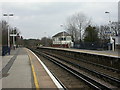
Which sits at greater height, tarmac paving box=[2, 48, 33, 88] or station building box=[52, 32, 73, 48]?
station building box=[52, 32, 73, 48]

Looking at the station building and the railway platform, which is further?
the station building

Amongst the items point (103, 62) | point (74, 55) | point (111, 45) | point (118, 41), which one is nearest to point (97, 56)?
point (103, 62)

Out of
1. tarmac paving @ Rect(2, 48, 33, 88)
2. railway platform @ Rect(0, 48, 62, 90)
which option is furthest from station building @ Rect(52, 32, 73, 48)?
railway platform @ Rect(0, 48, 62, 90)

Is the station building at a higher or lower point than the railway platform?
higher

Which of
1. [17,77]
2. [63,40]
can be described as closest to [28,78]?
[17,77]

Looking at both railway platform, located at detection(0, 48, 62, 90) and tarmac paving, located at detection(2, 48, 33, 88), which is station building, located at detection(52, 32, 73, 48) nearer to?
tarmac paving, located at detection(2, 48, 33, 88)

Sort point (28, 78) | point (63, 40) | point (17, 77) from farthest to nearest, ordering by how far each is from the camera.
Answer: point (63, 40)
point (17, 77)
point (28, 78)

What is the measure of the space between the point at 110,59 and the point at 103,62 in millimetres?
1823

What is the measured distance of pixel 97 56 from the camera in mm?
27328

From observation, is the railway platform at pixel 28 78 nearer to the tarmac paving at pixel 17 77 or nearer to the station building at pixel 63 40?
the tarmac paving at pixel 17 77

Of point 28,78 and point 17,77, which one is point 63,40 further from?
point 28,78

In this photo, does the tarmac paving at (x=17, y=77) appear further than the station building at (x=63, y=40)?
No

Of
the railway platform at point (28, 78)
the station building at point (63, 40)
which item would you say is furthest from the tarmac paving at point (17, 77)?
the station building at point (63, 40)

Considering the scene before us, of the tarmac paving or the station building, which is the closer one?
the tarmac paving
